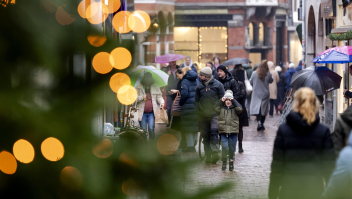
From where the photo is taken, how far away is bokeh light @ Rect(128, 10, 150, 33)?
118 cm

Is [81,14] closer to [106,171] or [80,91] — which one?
[80,91]

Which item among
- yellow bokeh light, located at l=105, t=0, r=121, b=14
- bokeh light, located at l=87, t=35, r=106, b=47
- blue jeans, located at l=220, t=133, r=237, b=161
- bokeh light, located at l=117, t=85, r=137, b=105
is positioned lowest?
blue jeans, located at l=220, t=133, r=237, b=161

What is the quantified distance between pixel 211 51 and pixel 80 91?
27.4m

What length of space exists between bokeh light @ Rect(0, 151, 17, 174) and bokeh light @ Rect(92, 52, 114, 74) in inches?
10.5

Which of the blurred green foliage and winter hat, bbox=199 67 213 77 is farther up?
winter hat, bbox=199 67 213 77

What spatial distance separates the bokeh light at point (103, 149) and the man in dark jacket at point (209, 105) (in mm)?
7521

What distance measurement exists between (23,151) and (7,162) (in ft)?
0.14

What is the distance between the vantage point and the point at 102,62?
3.62 ft

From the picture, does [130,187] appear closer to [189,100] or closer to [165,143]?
[165,143]

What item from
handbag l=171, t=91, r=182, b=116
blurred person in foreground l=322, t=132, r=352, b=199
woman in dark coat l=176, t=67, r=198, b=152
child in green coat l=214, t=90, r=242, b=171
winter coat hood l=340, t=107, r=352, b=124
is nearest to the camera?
blurred person in foreground l=322, t=132, r=352, b=199

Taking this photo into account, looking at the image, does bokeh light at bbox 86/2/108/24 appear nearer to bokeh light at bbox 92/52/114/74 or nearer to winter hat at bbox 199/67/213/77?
bokeh light at bbox 92/52/114/74

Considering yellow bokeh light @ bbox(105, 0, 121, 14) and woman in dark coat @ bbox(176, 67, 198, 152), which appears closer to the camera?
yellow bokeh light @ bbox(105, 0, 121, 14)

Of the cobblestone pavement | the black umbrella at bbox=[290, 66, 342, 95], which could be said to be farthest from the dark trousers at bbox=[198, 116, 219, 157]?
the black umbrella at bbox=[290, 66, 342, 95]

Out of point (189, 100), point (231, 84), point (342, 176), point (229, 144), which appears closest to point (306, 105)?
point (342, 176)
